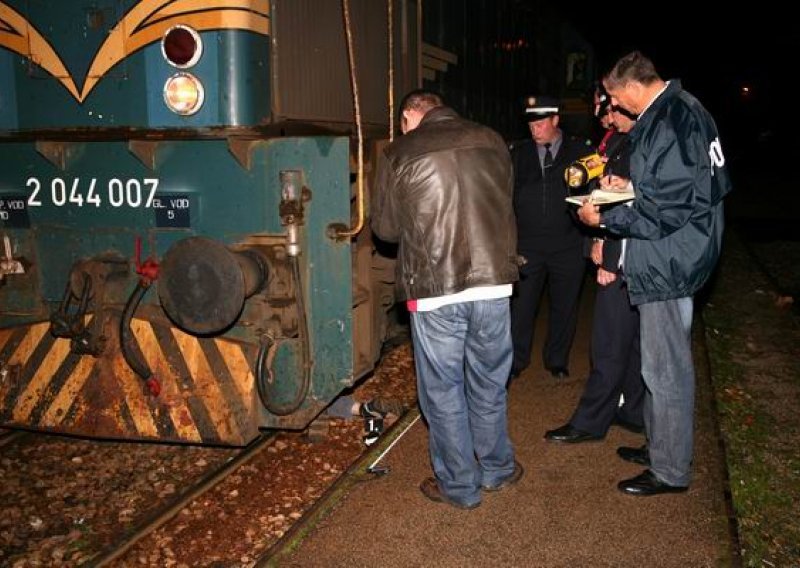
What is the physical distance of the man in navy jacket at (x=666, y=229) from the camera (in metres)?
3.32

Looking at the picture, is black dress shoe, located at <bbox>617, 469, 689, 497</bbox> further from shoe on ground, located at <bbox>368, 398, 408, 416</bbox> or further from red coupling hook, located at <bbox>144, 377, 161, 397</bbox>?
red coupling hook, located at <bbox>144, 377, 161, 397</bbox>

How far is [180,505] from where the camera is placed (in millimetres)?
3656

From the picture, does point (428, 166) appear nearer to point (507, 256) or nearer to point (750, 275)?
point (507, 256)

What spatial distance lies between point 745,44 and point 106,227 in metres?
54.9

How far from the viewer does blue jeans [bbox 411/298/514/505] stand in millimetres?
3541

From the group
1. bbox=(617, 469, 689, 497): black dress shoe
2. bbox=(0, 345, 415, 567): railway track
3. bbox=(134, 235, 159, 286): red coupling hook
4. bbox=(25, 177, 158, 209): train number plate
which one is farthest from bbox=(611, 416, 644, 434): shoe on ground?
bbox=(25, 177, 158, 209): train number plate

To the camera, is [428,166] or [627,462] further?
[627,462]

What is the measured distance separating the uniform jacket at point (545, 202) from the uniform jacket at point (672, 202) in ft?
5.17

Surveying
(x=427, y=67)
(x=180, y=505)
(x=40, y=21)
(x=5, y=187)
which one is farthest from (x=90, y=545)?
(x=427, y=67)

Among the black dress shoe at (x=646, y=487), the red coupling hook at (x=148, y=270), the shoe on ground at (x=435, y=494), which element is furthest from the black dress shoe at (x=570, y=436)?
the red coupling hook at (x=148, y=270)

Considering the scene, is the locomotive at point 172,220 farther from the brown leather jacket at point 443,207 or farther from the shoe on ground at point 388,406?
the shoe on ground at point 388,406

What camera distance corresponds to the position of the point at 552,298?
540cm

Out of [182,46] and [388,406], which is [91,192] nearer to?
[182,46]

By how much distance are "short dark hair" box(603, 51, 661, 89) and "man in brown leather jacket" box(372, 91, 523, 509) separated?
609 millimetres
